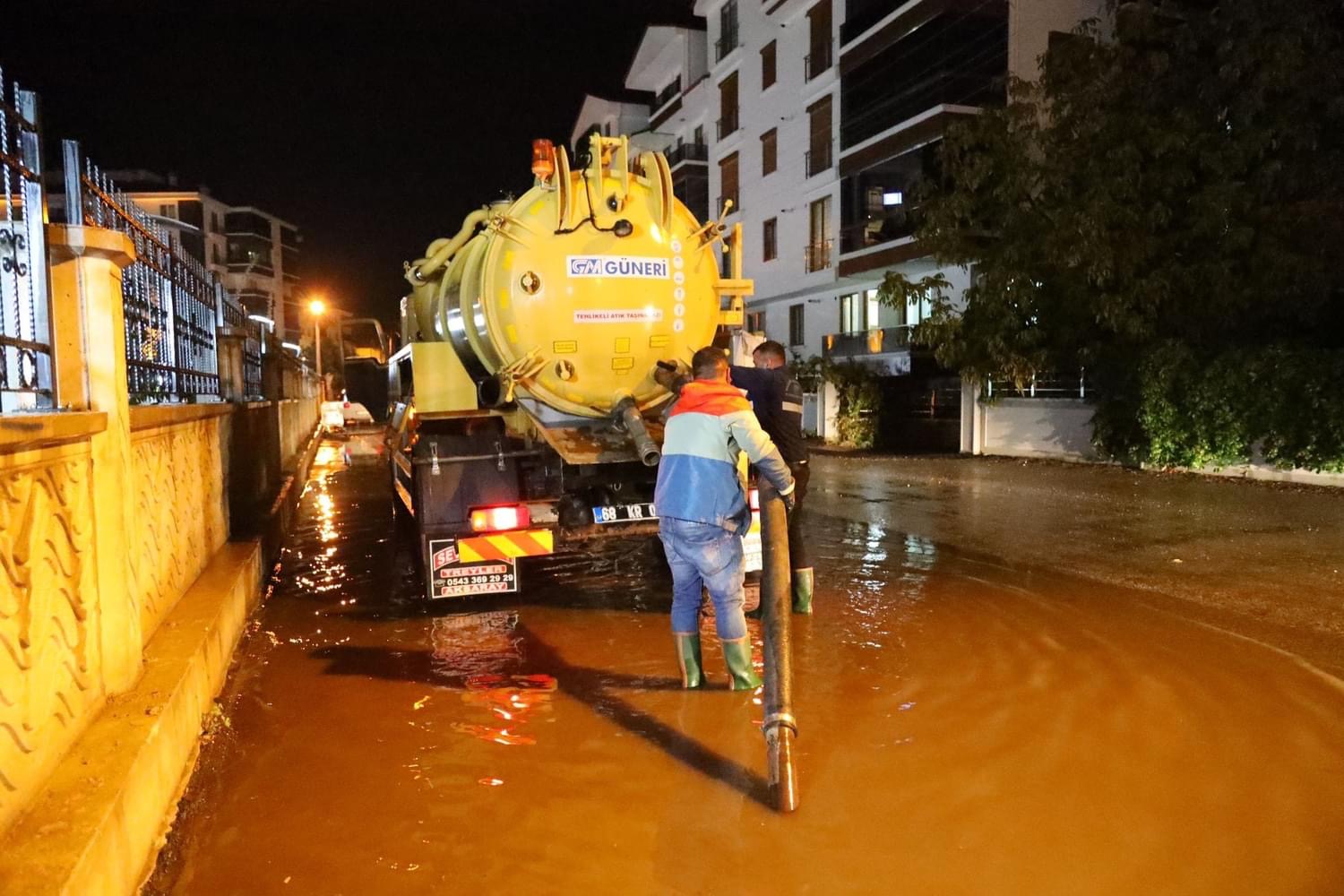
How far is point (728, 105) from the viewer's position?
3294 cm

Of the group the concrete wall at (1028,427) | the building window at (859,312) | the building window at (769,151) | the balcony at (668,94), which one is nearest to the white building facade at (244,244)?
the balcony at (668,94)

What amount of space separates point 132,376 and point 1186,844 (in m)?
5.67

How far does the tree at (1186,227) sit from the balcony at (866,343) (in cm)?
563

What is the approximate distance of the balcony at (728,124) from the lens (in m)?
32.4

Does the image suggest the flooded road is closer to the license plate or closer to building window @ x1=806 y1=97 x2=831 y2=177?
the license plate

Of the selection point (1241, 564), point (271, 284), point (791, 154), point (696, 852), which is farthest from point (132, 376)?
point (271, 284)

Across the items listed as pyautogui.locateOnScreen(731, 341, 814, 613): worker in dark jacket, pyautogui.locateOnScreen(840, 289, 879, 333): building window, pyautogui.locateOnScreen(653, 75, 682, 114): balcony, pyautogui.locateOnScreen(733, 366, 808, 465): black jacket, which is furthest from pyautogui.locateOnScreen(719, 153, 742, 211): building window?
pyautogui.locateOnScreen(733, 366, 808, 465): black jacket

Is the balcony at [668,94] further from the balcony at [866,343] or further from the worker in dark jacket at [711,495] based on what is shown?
the worker in dark jacket at [711,495]

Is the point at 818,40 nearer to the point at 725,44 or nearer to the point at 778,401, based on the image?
the point at 725,44

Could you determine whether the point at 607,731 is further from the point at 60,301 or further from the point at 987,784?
the point at 60,301

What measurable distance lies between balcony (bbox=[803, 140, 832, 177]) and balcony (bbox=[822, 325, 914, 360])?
15.4ft

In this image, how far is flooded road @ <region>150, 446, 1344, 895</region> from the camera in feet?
11.1

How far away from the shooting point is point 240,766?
4.31 metres

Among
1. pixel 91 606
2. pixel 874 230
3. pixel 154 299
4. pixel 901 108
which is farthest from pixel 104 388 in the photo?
pixel 874 230
